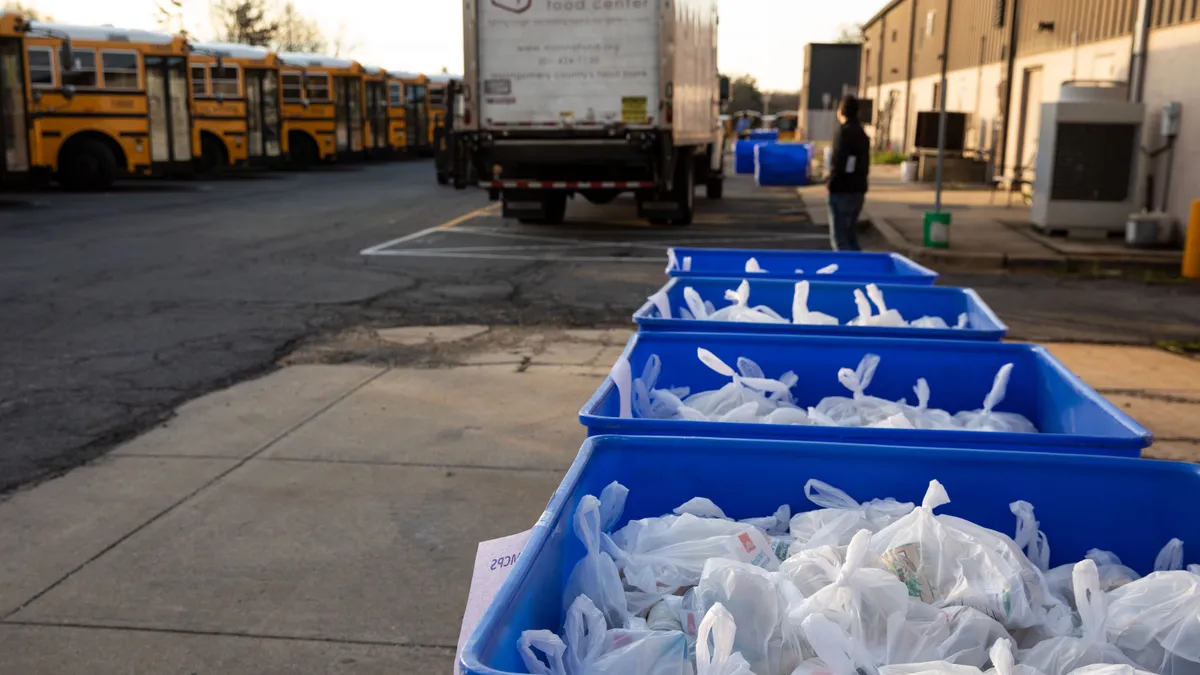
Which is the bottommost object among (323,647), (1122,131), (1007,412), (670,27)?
(323,647)

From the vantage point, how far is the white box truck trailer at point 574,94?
46.1 feet

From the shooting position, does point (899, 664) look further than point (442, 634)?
No

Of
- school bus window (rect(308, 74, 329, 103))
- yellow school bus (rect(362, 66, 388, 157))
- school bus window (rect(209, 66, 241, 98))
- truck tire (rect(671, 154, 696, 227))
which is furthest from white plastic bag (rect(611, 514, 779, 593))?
yellow school bus (rect(362, 66, 388, 157))

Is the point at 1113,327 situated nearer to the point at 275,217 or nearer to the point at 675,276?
the point at 675,276

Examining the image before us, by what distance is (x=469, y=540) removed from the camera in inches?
170

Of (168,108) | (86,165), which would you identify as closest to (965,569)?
(86,165)

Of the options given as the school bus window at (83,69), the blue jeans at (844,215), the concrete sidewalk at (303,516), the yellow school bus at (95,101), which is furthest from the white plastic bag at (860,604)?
the school bus window at (83,69)

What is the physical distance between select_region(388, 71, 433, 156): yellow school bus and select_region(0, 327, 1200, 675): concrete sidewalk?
32.9m

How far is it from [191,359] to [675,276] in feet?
13.3

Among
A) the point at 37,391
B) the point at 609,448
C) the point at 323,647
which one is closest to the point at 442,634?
the point at 323,647

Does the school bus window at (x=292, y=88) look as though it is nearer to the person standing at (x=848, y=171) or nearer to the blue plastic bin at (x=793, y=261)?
the person standing at (x=848, y=171)

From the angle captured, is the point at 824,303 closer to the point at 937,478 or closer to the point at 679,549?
the point at 937,478

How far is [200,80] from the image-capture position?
27250 mm

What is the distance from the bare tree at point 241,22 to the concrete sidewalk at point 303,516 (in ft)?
191
